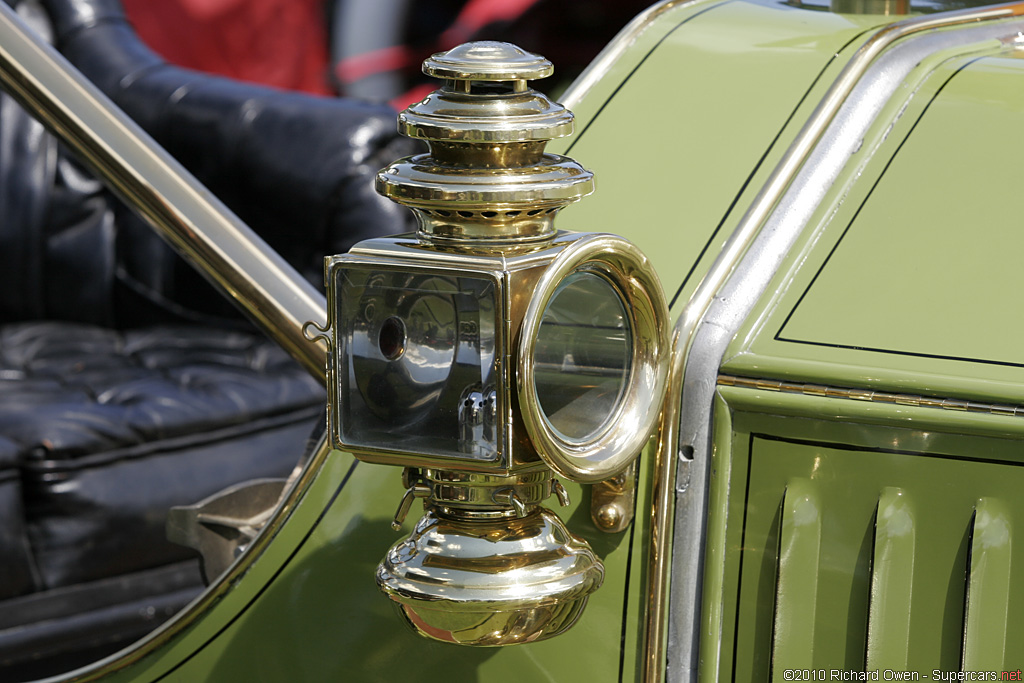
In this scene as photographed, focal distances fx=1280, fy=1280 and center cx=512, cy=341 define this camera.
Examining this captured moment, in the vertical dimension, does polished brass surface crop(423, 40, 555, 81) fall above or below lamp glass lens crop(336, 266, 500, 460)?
above

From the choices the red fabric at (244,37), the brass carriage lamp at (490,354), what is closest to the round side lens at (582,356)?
the brass carriage lamp at (490,354)

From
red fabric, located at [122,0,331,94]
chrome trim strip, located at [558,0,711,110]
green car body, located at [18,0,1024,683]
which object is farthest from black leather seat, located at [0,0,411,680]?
chrome trim strip, located at [558,0,711,110]

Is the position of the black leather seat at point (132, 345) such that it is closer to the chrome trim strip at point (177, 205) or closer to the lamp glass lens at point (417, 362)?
the chrome trim strip at point (177, 205)

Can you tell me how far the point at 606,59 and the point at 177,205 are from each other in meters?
0.45

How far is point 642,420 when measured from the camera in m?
0.93

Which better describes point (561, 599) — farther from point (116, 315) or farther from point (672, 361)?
point (116, 315)

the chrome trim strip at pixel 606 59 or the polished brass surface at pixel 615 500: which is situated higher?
the chrome trim strip at pixel 606 59

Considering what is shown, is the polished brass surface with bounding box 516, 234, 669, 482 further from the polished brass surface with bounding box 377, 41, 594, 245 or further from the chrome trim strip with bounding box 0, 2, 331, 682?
the chrome trim strip with bounding box 0, 2, 331, 682

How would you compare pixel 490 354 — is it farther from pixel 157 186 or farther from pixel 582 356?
pixel 157 186

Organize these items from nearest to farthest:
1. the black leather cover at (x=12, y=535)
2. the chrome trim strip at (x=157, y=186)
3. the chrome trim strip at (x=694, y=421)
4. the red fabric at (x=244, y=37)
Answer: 1. the chrome trim strip at (x=694, y=421)
2. the chrome trim strip at (x=157, y=186)
3. the black leather cover at (x=12, y=535)
4. the red fabric at (x=244, y=37)

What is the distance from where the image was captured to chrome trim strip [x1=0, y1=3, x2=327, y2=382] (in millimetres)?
1192

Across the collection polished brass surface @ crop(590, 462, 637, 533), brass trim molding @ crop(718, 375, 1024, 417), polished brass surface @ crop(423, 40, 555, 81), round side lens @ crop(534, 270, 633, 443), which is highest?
polished brass surface @ crop(423, 40, 555, 81)

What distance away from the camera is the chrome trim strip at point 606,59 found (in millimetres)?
1271

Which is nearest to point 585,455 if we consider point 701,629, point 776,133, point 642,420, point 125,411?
point 642,420
